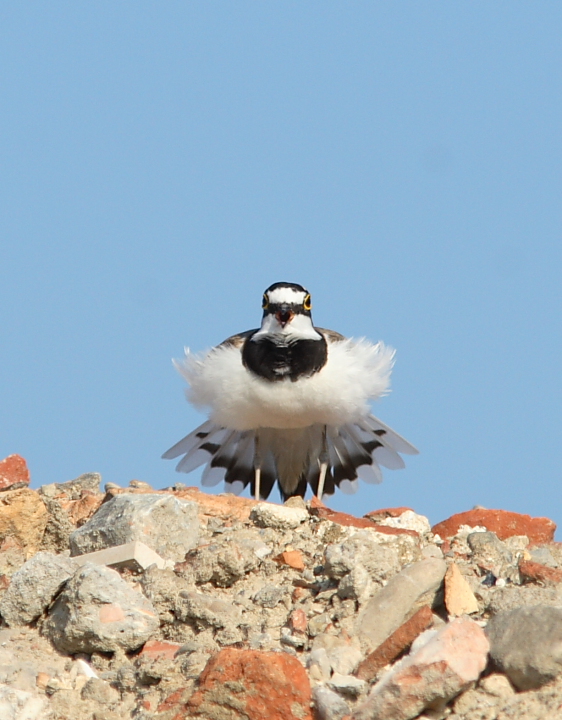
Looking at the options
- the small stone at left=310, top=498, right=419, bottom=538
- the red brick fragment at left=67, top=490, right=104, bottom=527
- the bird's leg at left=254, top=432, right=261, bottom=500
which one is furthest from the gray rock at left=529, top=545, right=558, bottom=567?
the bird's leg at left=254, top=432, right=261, bottom=500

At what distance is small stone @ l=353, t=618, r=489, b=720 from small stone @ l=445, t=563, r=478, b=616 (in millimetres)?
591

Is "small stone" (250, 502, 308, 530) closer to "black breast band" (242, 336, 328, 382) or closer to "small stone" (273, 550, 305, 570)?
"small stone" (273, 550, 305, 570)

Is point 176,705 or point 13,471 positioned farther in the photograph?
point 13,471

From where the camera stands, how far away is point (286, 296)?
29.6 feet

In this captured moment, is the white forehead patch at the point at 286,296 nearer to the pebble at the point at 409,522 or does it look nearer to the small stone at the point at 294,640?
the pebble at the point at 409,522

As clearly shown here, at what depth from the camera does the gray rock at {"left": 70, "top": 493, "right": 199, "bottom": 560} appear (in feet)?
19.1

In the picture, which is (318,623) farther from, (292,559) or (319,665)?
(292,559)

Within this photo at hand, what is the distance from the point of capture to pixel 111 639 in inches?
189

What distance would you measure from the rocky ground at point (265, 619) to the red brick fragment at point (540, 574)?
1cm

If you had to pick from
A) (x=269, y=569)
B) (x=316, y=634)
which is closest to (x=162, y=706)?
(x=316, y=634)

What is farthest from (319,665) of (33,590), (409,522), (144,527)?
(409,522)

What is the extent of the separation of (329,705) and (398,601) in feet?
2.52

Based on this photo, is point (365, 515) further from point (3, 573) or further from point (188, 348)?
point (188, 348)

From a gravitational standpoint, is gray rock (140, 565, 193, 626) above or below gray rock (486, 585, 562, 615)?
below
